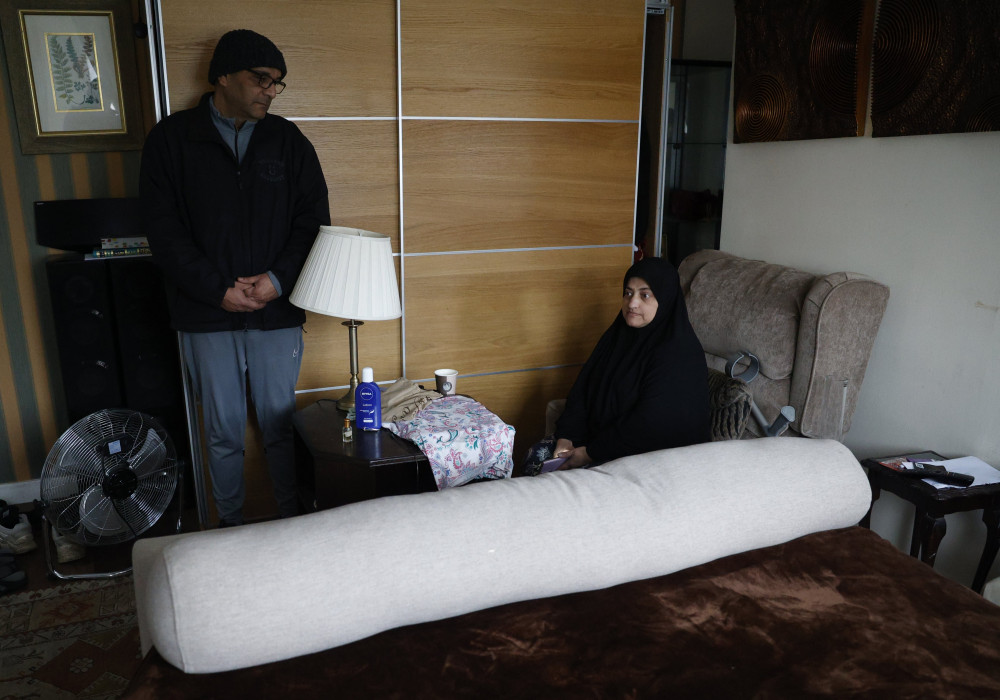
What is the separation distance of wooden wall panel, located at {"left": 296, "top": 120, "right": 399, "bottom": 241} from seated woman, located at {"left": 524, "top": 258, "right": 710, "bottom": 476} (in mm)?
958

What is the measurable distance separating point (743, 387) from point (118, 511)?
2116 mm

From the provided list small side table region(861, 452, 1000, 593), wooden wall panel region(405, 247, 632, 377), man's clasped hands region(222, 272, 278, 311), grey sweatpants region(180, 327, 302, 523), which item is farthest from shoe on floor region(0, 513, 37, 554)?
small side table region(861, 452, 1000, 593)

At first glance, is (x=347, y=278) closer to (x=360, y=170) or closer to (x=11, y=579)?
(x=360, y=170)

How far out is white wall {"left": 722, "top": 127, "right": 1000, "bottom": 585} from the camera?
2301mm

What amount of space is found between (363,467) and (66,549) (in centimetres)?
126

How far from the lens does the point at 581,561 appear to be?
1213mm

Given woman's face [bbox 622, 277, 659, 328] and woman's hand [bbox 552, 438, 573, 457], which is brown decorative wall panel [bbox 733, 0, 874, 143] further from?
woman's hand [bbox 552, 438, 573, 457]

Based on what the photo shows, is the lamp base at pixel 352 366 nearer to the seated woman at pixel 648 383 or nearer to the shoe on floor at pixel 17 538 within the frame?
the seated woman at pixel 648 383

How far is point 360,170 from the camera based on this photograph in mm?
2746

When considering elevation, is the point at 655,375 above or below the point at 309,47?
below

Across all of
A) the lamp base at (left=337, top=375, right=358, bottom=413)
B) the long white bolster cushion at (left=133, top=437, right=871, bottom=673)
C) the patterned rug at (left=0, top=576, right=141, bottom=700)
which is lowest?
the patterned rug at (left=0, top=576, right=141, bottom=700)

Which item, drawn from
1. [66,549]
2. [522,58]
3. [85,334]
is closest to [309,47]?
[522,58]

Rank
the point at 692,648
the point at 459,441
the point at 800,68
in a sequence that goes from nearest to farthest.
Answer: the point at 692,648, the point at 459,441, the point at 800,68

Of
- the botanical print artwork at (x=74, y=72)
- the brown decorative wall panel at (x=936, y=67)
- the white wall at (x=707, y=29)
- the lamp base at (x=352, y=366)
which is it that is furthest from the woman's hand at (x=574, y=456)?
the white wall at (x=707, y=29)
